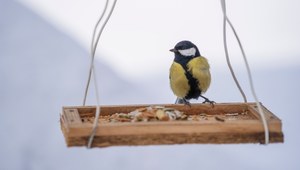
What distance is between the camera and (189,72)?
2.31 m

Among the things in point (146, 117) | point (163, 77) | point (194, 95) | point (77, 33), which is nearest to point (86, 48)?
point (77, 33)

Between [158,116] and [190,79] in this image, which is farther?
[190,79]

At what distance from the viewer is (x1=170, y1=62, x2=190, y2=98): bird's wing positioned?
2328mm

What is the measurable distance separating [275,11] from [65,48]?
1.82m

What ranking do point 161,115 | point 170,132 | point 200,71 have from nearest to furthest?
point 170,132 < point 161,115 < point 200,71

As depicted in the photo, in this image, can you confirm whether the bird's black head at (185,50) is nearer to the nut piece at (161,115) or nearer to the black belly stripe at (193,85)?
the black belly stripe at (193,85)

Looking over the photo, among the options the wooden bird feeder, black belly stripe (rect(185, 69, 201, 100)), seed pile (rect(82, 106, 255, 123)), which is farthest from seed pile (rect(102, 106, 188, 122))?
black belly stripe (rect(185, 69, 201, 100))

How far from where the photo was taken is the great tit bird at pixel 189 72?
2309 millimetres

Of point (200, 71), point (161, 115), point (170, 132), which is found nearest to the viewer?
point (170, 132)

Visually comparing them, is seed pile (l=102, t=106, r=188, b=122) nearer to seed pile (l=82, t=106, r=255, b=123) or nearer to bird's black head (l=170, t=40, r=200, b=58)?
seed pile (l=82, t=106, r=255, b=123)

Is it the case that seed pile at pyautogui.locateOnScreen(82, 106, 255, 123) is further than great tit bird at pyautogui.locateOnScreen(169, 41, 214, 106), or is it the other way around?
great tit bird at pyautogui.locateOnScreen(169, 41, 214, 106)

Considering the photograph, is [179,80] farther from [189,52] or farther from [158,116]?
[158,116]

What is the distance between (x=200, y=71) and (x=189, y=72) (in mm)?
44

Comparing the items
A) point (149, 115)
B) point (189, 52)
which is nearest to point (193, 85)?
point (189, 52)
